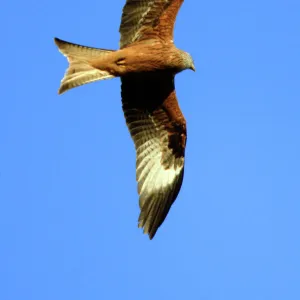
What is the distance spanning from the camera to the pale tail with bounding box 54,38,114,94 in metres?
10.2

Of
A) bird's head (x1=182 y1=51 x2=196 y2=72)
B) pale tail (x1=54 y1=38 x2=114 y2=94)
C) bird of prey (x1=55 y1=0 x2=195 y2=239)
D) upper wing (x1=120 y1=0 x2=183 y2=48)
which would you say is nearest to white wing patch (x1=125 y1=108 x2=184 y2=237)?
bird of prey (x1=55 y1=0 x2=195 y2=239)

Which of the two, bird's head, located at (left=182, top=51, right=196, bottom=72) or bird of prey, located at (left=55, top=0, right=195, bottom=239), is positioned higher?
bird's head, located at (left=182, top=51, right=196, bottom=72)

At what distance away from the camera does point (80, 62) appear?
10.3 metres

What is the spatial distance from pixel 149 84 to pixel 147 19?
101 centimetres

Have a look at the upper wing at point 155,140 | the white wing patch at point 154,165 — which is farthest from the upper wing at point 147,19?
the white wing patch at point 154,165

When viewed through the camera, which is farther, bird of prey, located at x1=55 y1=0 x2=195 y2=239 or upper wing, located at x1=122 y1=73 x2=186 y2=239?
upper wing, located at x1=122 y1=73 x2=186 y2=239

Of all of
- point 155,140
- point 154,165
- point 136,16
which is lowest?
point 154,165

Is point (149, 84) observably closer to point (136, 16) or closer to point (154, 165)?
point (136, 16)

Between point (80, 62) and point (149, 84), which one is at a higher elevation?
point (149, 84)

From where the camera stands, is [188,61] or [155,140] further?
[155,140]

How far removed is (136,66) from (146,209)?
2181mm

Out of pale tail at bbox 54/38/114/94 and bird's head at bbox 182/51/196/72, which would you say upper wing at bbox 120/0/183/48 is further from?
pale tail at bbox 54/38/114/94

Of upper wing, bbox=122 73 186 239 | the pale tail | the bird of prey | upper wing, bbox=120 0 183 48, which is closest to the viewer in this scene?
the pale tail

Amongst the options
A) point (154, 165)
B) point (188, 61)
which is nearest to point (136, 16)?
point (188, 61)
